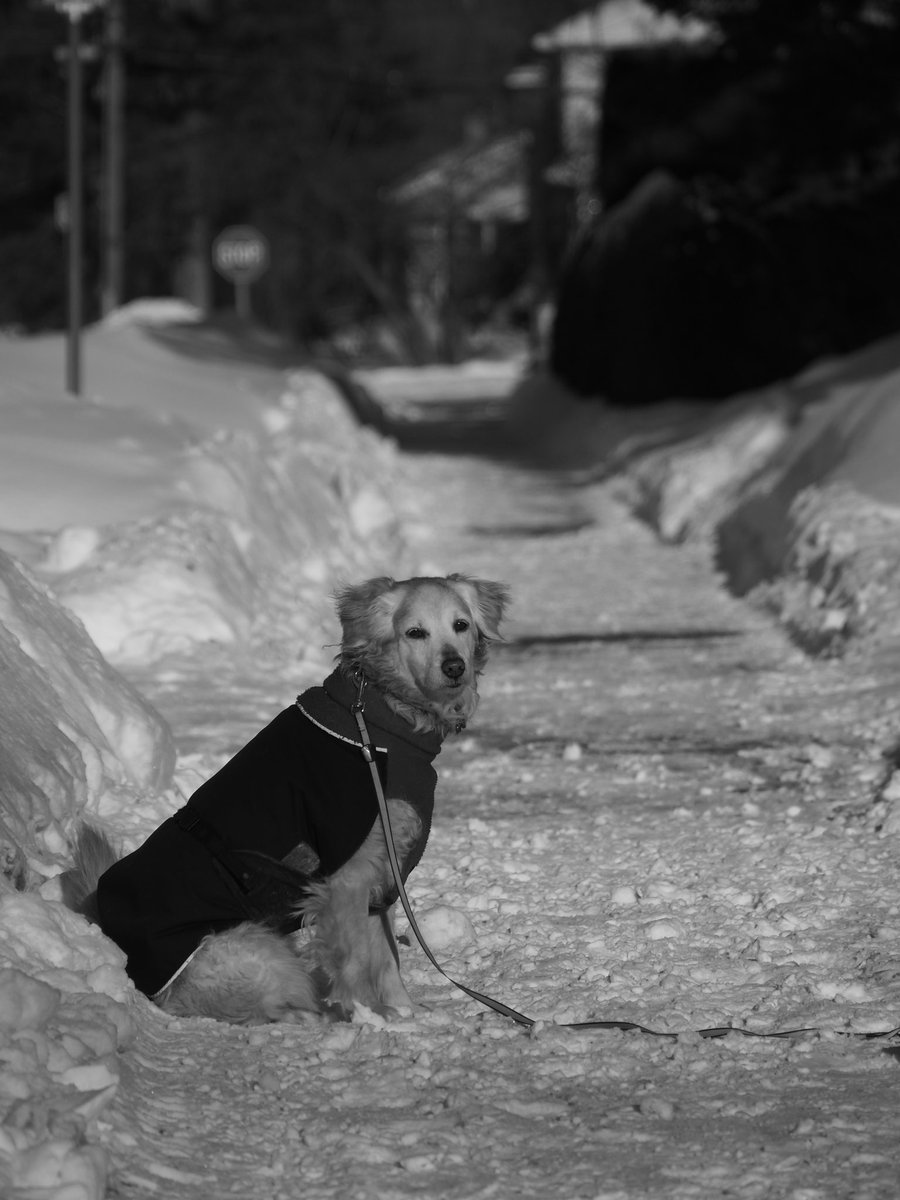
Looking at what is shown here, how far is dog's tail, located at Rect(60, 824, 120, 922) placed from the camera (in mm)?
4965

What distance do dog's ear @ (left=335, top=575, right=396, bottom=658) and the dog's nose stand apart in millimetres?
206

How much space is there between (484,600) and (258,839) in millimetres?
1301

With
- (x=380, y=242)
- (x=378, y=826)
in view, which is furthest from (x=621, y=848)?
(x=380, y=242)

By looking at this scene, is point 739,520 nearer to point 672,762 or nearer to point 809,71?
point 672,762

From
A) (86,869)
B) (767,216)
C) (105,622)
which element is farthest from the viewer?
(767,216)

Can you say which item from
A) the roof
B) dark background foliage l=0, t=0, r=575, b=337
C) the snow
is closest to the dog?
the snow

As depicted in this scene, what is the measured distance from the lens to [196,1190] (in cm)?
379

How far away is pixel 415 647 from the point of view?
545 centimetres

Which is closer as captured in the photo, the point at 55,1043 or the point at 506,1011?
the point at 55,1043

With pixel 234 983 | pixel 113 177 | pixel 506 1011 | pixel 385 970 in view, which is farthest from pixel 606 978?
pixel 113 177

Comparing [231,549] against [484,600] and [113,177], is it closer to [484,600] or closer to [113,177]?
[484,600]

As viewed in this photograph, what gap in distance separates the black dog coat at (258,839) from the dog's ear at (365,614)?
0.29m

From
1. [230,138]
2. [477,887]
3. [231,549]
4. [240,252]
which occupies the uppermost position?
[477,887]

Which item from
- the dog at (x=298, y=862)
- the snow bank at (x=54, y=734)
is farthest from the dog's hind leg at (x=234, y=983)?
the snow bank at (x=54, y=734)
